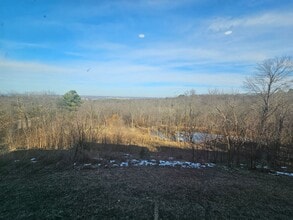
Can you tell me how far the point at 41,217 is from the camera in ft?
13.6

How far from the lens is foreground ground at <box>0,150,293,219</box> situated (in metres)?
4.37

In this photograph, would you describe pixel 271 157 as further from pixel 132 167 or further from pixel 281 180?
pixel 132 167

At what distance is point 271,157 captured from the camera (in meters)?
8.72

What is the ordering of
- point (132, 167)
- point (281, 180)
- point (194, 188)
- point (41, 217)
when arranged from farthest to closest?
point (132, 167), point (281, 180), point (194, 188), point (41, 217)

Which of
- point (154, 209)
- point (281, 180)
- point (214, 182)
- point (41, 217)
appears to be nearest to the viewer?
point (41, 217)

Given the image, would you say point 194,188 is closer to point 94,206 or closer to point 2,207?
point 94,206

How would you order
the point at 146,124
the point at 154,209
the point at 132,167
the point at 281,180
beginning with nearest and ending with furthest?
the point at 154,209
the point at 281,180
the point at 132,167
the point at 146,124

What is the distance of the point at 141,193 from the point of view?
5.35 metres

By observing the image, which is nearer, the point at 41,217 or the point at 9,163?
the point at 41,217

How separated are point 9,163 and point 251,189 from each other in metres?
8.62

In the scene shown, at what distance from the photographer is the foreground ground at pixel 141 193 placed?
437 cm

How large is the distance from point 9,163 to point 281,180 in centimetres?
983

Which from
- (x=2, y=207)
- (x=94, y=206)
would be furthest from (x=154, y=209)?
(x=2, y=207)

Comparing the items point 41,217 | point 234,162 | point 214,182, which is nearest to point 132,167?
point 214,182
